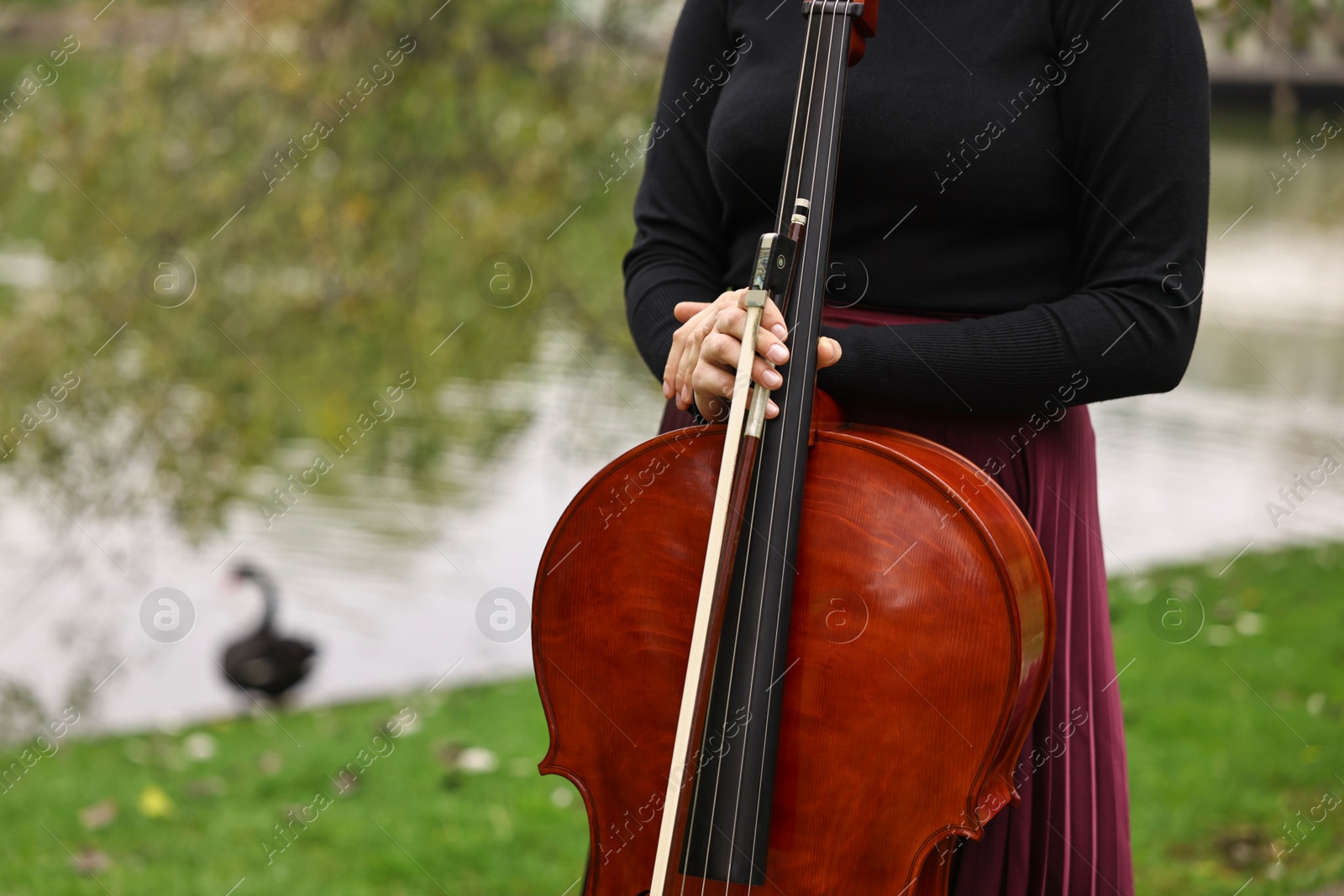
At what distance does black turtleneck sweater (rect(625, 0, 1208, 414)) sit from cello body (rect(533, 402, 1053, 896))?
0.41 feet

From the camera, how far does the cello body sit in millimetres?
1162

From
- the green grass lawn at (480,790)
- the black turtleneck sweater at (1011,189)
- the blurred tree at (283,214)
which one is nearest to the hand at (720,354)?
the black turtleneck sweater at (1011,189)

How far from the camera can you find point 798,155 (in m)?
1.29

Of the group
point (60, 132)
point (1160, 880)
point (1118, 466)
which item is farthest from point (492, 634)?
point (1118, 466)

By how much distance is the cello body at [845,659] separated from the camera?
1.16 metres

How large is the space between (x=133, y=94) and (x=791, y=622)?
3.89 m

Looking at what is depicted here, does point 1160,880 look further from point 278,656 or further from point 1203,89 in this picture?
point 278,656

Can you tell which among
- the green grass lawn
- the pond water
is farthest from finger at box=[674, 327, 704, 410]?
the pond water

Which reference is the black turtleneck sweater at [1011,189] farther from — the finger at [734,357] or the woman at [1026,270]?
the finger at [734,357]

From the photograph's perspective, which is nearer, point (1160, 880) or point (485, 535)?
point (1160, 880)

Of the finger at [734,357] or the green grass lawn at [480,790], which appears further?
the green grass lawn at [480,790]

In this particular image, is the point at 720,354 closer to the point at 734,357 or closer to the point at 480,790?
the point at 734,357

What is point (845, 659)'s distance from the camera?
1.21 m

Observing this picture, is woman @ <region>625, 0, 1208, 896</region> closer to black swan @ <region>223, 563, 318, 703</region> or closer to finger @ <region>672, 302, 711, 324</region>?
finger @ <region>672, 302, 711, 324</region>
